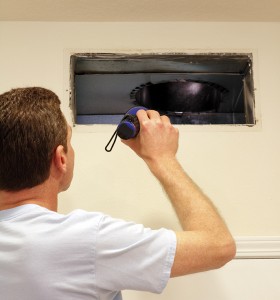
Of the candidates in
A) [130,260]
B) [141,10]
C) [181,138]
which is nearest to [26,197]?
[130,260]

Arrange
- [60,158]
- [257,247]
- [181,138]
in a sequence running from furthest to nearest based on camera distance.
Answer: [181,138] < [257,247] < [60,158]

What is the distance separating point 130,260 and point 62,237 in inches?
5.6

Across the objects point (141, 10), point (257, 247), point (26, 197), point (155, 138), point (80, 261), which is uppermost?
point (141, 10)

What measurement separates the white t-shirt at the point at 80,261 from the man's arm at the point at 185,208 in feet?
0.13

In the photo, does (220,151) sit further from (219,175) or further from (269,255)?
(269,255)

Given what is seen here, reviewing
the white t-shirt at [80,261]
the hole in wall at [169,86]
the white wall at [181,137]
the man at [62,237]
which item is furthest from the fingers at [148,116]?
the hole in wall at [169,86]

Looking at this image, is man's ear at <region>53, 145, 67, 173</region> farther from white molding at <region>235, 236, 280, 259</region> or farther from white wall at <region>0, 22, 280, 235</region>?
white molding at <region>235, 236, 280, 259</region>

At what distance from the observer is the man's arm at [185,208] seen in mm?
793

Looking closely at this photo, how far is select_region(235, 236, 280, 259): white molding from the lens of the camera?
1381mm

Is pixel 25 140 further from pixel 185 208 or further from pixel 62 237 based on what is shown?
pixel 185 208

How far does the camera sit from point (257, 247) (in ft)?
4.56

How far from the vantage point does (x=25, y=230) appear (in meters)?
0.79

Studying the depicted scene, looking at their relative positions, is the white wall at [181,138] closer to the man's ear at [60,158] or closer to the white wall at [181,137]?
the white wall at [181,137]

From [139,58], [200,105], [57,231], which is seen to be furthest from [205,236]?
[200,105]
